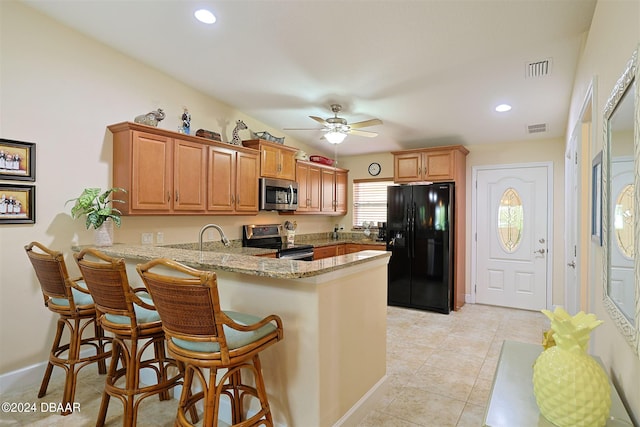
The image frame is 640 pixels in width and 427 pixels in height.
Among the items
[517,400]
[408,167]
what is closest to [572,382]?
[517,400]

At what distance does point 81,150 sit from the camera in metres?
3.11

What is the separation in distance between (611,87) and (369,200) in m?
4.80

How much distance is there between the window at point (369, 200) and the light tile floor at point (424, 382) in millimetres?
2199

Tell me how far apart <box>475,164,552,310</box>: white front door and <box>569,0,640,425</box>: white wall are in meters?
2.99

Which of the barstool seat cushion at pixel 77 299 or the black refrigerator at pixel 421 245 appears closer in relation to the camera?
the barstool seat cushion at pixel 77 299

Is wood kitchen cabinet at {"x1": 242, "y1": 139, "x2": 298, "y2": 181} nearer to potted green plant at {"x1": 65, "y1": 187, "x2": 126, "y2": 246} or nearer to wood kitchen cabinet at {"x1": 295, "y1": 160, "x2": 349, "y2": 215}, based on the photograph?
wood kitchen cabinet at {"x1": 295, "y1": 160, "x2": 349, "y2": 215}

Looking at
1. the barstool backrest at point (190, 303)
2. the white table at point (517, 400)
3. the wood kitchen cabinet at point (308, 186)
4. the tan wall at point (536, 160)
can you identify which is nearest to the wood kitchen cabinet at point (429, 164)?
the tan wall at point (536, 160)

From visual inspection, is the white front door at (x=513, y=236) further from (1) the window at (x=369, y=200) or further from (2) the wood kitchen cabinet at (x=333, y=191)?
(2) the wood kitchen cabinet at (x=333, y=191)

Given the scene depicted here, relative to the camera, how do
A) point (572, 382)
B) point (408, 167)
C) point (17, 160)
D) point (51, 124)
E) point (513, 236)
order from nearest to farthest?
point (572, 382)
point (17, 160)
point (51, 124)
point (513, 236)
point (408, 167)

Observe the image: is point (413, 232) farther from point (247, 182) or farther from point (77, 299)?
point (77, 299)

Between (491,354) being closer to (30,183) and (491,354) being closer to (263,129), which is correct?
(263,129)

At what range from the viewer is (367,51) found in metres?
2.94

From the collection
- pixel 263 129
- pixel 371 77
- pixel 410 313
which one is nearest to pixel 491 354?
pixel 410 313

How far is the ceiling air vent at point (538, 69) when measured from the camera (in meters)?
2.93
